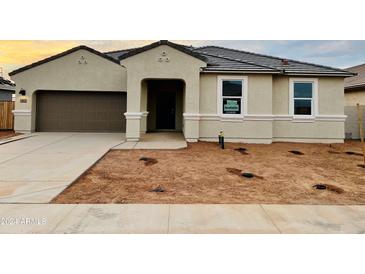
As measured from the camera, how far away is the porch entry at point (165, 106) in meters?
14.8

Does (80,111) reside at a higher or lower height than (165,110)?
lower

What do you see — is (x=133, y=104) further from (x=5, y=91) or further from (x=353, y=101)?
(x=5, y=91)

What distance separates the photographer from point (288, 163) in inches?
325

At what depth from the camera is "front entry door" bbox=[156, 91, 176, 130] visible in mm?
15023

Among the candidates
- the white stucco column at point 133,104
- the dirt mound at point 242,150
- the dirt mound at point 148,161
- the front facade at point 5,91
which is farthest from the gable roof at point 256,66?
the front facade at point 5,91

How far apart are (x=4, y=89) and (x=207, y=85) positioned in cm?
2078

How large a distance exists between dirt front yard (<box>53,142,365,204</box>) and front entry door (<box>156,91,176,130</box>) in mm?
5434

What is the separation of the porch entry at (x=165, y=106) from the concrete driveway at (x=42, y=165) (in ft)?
15.8

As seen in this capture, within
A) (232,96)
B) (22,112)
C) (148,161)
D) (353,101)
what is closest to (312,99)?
(232,96)

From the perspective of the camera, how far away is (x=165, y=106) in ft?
49.5

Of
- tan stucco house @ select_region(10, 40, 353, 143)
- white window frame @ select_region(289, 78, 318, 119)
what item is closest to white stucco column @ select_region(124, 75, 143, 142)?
tan stucco house @ select_region(10, 40, 353, 143)

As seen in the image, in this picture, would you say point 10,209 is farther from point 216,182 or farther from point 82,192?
point 216,182

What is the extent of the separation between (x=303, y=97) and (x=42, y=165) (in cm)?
1228

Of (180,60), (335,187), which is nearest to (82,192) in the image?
(335,187)
